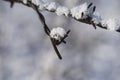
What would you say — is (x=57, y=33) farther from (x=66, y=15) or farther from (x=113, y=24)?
(x=113, y=24)

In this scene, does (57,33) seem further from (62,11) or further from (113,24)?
(113,24)

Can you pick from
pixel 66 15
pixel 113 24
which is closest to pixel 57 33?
pixel 66 15

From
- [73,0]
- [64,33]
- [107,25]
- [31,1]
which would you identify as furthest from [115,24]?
[73,0]

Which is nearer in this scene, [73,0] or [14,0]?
[14,0]

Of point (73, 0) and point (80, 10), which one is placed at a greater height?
point (80, 10)

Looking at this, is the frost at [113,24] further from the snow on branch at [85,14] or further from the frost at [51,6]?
the frost at [51,6]

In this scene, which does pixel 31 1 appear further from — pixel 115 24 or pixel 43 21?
pixel 115 24

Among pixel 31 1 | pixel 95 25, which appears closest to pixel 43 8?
pixel 31 1

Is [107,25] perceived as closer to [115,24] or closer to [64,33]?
[115,24]
